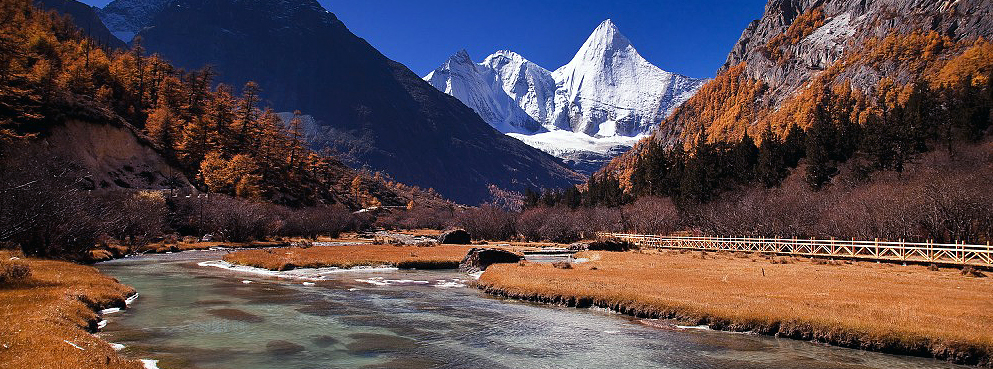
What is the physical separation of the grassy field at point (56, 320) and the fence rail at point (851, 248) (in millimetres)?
51840

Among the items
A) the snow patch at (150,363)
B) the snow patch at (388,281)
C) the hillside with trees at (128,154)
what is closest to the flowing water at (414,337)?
the snow patch at (150,363)

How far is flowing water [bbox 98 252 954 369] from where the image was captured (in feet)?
60.3

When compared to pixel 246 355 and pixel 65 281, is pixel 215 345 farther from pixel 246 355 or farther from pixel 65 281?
pixel 65 281

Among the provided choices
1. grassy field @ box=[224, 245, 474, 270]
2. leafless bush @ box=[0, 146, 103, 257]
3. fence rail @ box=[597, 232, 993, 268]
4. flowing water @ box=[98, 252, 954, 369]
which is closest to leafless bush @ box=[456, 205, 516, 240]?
fence rail @ box=[597, 232, 993, 268]

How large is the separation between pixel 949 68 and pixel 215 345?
693 feet

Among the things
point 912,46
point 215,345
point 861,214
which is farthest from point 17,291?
point 912,46

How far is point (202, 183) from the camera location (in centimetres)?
11994

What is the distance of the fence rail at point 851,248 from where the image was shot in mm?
42438

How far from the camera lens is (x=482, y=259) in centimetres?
5247

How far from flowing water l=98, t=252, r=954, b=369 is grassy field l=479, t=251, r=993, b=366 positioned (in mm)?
1099

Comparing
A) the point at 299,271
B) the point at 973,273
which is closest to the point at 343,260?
the point at 299,271

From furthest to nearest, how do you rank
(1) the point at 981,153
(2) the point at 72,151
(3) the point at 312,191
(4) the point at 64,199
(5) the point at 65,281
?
(3) the point at 312,191, (2) the point at 72,151, (1) the point at 981,153, (4) the point at 64,199, (5) the point at 65,281

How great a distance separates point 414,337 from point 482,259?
30.1 meters

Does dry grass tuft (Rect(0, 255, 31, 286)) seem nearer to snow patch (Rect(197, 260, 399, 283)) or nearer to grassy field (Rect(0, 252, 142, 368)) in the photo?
grassy field (Rect(0, 252, 142, 368))
